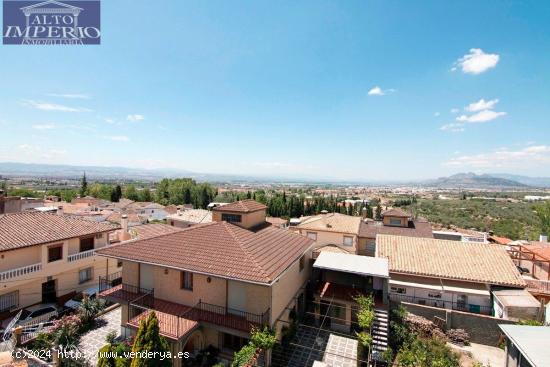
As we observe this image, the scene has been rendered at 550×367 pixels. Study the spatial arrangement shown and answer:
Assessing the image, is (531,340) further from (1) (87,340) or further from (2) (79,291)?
(2) (79,291)

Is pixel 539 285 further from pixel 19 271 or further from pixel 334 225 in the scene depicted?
pixel 19 271

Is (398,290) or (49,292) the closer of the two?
(49,292)

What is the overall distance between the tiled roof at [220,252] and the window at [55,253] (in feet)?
19.0

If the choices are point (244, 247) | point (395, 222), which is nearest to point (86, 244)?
point (244, 247)

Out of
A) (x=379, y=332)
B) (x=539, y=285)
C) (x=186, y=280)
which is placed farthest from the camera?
(x=539, y=285)

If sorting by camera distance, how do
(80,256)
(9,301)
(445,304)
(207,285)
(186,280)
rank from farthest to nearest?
(80,256), (445,304), (9,301), (186,280), (207,285)

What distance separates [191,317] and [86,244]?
13.4m

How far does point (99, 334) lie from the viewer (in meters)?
15.8

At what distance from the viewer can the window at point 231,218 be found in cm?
2028

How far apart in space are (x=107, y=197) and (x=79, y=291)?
3869 inches

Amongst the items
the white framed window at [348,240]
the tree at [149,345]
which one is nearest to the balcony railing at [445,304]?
the white framed window at [348,240]

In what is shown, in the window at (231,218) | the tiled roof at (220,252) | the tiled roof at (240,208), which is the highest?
the tiled roof at (240,208)

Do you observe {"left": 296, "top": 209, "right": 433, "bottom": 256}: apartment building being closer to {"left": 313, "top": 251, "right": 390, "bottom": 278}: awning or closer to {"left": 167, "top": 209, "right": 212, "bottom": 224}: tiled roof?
{"left": 313, "top": 251, "right": 390, "bottom": 278}: awning

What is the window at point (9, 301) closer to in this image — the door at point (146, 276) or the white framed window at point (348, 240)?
the door at point (146, 276)
